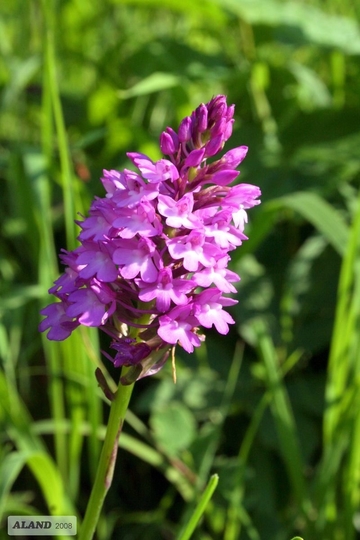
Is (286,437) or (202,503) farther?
(286,437)

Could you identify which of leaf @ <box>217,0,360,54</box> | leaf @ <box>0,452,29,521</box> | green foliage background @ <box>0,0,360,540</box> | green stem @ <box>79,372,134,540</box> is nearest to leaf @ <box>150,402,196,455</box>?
green foliage background @ <box>0,0,360,540</box>

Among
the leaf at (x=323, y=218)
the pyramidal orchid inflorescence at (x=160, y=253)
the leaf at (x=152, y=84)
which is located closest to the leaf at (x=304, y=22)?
the leaf at (x=152, y=84)

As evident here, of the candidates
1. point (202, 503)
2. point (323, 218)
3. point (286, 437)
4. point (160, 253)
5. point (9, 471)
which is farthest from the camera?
point (323, 218)

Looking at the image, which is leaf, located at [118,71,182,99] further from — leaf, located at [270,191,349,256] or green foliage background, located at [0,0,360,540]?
leaf, located at [270,191,349,256]

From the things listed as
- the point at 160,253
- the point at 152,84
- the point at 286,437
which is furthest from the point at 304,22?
the point at 160,253

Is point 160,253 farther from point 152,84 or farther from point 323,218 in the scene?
point 152,84

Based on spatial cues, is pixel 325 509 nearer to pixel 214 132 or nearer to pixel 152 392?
pixel 152 392

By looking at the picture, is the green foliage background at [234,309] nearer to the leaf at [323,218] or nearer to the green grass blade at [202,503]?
the leaf at [323,218]
